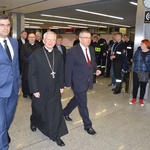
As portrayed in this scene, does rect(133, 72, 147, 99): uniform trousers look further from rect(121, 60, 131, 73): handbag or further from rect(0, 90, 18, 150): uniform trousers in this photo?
rect(0, 90, 18, 150): uniform trousers

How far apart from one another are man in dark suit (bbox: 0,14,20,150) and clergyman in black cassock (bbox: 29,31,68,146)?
0.98ft

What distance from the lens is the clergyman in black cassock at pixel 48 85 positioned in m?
2.42

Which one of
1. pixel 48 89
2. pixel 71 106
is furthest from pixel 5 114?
pixel 71 106

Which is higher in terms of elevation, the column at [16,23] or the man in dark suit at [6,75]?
the column at [16,23]

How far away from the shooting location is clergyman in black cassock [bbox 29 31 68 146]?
7.93 feet

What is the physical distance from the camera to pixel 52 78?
2.45 metres

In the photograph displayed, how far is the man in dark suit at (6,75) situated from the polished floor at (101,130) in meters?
0.55

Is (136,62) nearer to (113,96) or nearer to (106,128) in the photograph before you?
(113,96)

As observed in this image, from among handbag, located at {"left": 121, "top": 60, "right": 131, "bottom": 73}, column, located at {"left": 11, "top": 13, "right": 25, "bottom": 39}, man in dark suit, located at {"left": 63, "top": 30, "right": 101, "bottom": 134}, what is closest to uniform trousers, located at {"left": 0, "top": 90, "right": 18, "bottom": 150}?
man in dark suit, located at {"left": 63, "top": 30, "right": 101, "bottom": 134}

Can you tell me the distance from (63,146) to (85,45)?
1.38m

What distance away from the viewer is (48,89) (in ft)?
8.03

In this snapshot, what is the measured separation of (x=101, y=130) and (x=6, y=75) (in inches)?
67.7

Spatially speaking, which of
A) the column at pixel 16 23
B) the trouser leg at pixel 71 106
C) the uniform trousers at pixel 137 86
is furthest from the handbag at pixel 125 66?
the column at pixel 16 23

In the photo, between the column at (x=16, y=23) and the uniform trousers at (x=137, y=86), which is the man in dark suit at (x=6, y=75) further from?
the column at (x=16, y=23)
